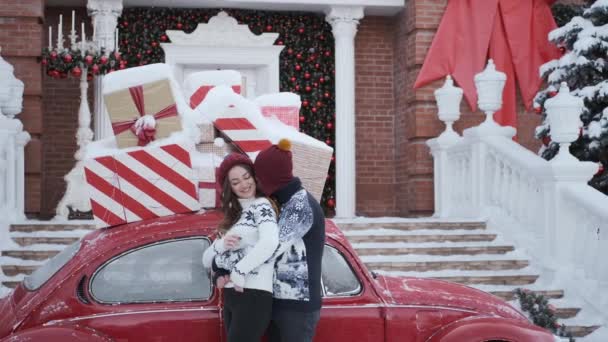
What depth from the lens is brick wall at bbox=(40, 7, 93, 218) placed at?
9875 millimetres

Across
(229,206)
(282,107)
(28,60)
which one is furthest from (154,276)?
(28,60)

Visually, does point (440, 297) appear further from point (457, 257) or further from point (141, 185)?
point (457, 257)

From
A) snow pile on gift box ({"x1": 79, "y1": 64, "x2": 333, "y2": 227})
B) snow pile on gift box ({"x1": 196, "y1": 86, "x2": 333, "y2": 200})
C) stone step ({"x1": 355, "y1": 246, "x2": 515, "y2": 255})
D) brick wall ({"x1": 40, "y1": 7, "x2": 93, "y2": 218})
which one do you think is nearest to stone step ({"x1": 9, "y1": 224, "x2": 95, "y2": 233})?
brick wall ({"x1": 40, "y1": 7, "x2": 93, "y2": 218})

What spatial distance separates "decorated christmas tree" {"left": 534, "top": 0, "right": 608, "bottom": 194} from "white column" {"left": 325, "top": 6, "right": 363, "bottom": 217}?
2501mm

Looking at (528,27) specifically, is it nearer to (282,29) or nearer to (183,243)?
(282,29)

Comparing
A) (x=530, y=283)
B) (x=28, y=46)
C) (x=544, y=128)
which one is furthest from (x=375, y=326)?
(x=28, y=46)

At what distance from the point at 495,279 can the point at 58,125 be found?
6.33 meters

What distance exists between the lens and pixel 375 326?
3.32m

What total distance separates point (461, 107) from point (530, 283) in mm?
3444

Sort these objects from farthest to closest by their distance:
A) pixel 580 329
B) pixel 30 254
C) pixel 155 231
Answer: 1. pixel 30 254
2. pixel 580 329
3. pixel 155 231

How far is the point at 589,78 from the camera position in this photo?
28.2ft

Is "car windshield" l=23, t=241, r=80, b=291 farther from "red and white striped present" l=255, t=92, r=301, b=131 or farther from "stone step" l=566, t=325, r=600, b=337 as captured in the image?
"stone step" l=566, t=325, r=600, b=337

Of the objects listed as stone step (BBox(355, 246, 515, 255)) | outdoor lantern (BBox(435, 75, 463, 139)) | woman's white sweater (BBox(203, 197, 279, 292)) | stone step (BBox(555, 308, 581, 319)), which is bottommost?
stone step (BBox(555, 308, 581, 319))

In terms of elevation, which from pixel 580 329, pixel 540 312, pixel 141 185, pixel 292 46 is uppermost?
pixel 292 46
